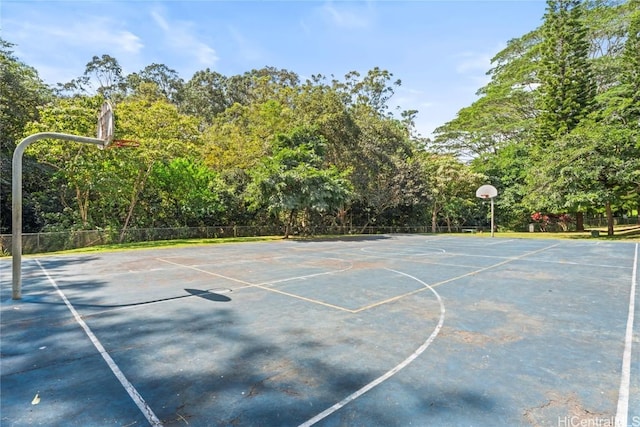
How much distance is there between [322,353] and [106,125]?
6774 mm

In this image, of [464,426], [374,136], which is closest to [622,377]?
[464,426]

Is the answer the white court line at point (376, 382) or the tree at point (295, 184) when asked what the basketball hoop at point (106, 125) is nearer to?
the white court line at point (376, 382)

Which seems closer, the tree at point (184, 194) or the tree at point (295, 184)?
the tree at point (295, 184)

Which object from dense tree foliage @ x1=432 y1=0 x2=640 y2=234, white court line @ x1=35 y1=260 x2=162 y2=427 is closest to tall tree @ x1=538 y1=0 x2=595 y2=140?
dense tree foliage @ x1=432 y1=0 x2=640 y2=234

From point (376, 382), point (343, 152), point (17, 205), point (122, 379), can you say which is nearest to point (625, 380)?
point (376, 382)

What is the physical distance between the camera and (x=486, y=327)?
4879mm

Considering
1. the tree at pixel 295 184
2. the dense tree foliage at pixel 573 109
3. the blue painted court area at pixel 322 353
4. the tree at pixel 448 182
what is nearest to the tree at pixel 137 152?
the tree at pixel 295 184

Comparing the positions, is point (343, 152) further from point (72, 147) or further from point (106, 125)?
point (106, 125)

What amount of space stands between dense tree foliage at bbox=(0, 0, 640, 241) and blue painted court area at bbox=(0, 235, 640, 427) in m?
14.2

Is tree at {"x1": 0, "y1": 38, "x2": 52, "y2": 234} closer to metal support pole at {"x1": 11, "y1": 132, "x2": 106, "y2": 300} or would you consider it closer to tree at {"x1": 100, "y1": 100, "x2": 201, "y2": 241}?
tree at {"x1": 100, "y1": 100, "x2": 201, "y2": 241}

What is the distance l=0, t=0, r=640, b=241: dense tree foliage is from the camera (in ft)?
67.4

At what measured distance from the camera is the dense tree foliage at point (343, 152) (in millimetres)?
20547

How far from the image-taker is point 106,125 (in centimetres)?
731

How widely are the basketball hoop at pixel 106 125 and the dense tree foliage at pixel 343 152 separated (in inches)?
530
